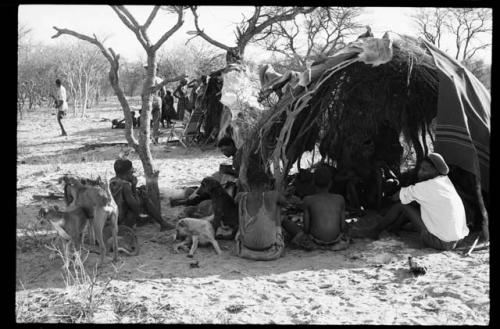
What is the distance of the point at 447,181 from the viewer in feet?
16.4

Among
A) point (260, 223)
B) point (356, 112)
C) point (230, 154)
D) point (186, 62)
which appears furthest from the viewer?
point (186, 62)

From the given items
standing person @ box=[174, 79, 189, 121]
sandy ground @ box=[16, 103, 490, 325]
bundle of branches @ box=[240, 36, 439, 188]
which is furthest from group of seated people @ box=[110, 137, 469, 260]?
standing person @ box=[174, 79, 189, 121]

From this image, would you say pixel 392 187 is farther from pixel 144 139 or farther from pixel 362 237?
pixel 144 139

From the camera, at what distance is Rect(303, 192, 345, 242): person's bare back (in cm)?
524

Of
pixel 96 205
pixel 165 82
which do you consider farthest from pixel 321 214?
pixel 165 82

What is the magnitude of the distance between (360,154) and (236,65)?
2.98m

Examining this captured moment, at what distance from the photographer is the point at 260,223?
200 inches

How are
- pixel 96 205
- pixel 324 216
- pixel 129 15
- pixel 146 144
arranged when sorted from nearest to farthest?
1. pixel 96 205
2. pixel 324 216
3. pixel 129 15
4. pixel 146 144

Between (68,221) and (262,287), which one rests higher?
(68,221)

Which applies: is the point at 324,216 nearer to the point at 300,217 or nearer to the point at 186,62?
the point at 300,217

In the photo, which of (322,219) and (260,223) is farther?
(322,219)

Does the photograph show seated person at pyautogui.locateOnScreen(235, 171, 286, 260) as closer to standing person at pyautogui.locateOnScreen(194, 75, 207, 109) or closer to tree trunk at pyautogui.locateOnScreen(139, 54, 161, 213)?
tree trunk at pyautogui.locateOnScreen(139, 54, 161, 213)

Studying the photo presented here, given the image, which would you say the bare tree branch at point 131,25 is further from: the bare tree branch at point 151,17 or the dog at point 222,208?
the dog at point 222,208

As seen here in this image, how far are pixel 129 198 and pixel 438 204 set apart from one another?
3.30 meters
